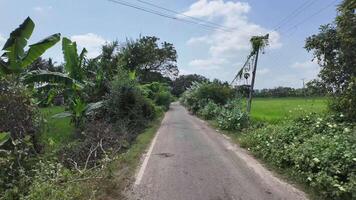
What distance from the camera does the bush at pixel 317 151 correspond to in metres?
7.95

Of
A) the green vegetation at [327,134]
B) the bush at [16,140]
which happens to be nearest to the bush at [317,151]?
the green vegetation at [327,134]

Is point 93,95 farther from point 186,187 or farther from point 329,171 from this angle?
point 329,171

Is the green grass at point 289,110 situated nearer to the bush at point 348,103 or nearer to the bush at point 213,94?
the bush at point 348,103

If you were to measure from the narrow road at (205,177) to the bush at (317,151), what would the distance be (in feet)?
1.86

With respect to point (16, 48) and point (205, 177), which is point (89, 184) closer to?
point (205, 177)

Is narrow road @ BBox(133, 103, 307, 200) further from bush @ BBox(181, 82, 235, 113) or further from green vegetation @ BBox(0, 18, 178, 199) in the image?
bush @ BBox(181, 82, 235, 113)

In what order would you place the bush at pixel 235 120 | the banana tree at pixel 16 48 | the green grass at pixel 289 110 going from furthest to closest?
the bush at pixel 235 120, the green grass at pixel 289 110, the banana tree at pixel 16 48

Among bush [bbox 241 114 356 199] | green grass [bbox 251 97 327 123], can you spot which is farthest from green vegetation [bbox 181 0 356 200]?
green grass [bbox 251 97 327 123]

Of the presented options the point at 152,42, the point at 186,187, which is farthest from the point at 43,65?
the point at 186,187

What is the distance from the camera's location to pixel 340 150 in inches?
339

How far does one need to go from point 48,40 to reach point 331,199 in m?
11.7

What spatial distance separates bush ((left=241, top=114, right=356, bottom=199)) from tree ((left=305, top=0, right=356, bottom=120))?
0.68m

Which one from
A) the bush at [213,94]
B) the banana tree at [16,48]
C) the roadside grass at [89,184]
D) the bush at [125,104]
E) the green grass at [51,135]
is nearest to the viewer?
the roadside grass at [89,184]

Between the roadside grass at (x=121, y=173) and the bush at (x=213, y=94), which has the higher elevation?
the bush at (x=213, y=94)
